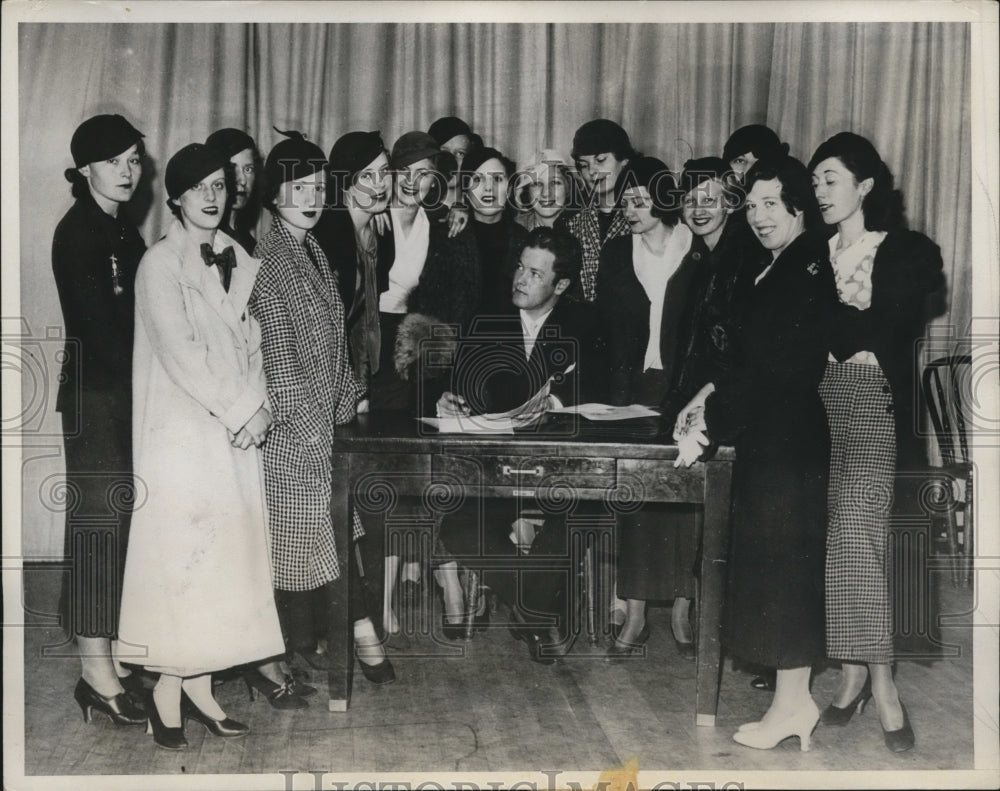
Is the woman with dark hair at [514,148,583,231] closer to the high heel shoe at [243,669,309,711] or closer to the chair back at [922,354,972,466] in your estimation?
the chair back at [922,354,972,466]

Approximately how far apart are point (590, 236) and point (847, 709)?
1.67 metres

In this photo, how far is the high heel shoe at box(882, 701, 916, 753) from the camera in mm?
3393

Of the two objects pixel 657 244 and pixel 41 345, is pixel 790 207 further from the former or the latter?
pixel 41 345

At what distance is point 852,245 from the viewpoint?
342 cm

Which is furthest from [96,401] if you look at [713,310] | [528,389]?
[713,310]

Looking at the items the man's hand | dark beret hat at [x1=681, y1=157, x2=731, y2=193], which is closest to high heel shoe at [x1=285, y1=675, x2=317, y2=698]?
the man's hand

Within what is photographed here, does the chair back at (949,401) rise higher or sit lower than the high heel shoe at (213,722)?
higher

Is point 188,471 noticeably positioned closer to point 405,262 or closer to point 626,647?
point 405,262

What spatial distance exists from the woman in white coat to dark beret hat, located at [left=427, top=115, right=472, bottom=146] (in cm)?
67

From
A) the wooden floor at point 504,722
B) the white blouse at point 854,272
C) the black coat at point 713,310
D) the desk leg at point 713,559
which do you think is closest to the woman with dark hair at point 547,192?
the black coat at point 713,310

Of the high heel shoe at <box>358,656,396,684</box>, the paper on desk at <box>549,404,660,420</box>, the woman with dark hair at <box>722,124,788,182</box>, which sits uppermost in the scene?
the woman with dark hair at <box>722,124,788,182</box>

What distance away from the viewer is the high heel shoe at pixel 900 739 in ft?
11.1

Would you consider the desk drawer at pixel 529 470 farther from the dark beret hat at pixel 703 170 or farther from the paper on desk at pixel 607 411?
the dark beret hat at pixel 703 170

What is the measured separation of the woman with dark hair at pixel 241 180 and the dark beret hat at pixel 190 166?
25 millimetres
